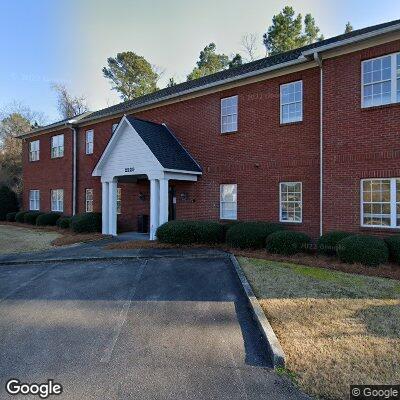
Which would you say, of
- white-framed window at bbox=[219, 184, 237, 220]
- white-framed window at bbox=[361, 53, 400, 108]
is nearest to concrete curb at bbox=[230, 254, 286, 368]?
white-framed window at bbox=[219, 184, 237, 220]

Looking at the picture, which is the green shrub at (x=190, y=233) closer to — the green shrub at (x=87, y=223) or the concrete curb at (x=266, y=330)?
the concrete curb at (x=266, y=330)

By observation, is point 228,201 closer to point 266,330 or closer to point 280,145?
point 280,145

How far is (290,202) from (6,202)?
25393mm

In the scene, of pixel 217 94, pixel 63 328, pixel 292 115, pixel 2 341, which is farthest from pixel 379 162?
pixel 2 341

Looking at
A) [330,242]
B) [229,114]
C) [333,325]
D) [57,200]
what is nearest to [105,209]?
[229,114]

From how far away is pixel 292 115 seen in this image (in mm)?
13383

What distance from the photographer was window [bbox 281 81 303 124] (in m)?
13.2

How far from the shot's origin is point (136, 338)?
526 cm

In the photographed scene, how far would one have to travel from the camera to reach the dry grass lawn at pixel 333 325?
13.2 feet

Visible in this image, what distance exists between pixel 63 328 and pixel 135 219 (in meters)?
13.9

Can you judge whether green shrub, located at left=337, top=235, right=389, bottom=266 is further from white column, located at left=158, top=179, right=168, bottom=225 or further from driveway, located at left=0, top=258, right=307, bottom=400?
white column, located at left=158, top=179, right=168, bottom=225

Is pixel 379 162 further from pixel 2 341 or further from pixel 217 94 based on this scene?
pixel 2 341

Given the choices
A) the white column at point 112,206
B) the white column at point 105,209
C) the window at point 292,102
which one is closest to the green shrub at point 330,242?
the window at point 292,102

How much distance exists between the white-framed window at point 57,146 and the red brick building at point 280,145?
214 inches
